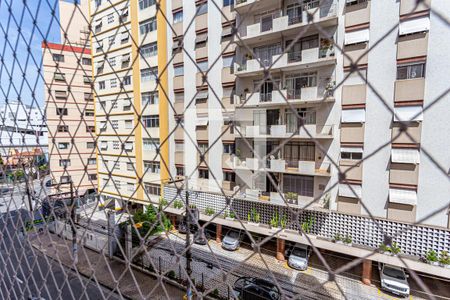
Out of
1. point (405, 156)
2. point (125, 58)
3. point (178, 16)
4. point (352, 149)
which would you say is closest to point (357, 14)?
point (352, 149)

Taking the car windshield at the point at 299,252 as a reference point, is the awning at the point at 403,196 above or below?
above

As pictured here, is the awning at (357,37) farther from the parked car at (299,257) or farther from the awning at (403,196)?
the parked car at (299,257)

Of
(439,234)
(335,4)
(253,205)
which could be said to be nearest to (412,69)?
(335,4)

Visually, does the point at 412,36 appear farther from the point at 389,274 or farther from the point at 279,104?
the point at 389,274

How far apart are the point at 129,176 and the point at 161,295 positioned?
9.10 feet

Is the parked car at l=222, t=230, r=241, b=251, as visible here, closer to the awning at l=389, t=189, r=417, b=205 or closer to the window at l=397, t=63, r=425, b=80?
the awning at l=389, t=189, r=417, b=205

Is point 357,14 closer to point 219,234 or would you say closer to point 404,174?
point 404,174

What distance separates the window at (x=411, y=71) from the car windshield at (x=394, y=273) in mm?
2345

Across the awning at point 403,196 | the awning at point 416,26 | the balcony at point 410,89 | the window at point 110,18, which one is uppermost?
the window at point 110,18

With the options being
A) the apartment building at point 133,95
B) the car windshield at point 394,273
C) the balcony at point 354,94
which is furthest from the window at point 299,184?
the apartment building at point 133,95

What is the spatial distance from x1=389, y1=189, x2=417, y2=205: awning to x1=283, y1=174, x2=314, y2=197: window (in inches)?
36.7

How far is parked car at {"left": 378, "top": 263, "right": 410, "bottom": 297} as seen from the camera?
109 inches

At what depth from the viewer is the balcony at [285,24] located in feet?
9.92

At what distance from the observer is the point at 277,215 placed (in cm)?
360
